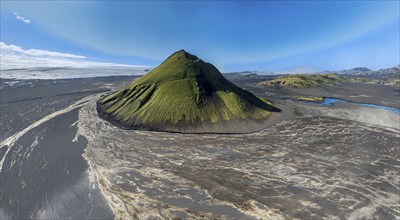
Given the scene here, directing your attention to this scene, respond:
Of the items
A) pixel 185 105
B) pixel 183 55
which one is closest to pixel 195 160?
pixel 185 105

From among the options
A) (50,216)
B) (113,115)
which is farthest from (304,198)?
(113,115)

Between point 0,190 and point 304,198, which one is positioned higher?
point 304,198

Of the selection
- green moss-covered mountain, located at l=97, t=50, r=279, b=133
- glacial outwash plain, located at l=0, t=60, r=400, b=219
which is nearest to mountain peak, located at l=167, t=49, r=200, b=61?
green moss-covered mountain, located at l=97, t=50, r=279, b=133

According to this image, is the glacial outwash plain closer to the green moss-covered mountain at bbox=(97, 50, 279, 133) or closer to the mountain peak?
the green moss-covered mountain at bbox=(97, 50, 279, 133)

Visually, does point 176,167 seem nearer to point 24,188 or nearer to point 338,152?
point 24,188

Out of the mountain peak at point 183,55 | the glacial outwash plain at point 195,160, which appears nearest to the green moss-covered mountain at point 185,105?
the glacial outwash plain at point 195,160
